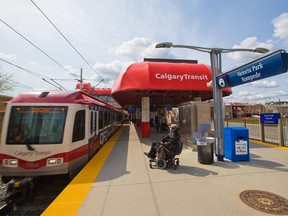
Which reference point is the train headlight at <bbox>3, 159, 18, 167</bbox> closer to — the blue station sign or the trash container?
the trash container

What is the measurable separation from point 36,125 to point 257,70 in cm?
678

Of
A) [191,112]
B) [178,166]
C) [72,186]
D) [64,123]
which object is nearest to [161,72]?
[191,112]

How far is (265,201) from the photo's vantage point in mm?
3596

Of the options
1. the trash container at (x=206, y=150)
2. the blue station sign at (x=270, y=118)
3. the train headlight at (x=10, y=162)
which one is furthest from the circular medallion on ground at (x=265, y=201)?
the blue station sign at (x=270, y=118)

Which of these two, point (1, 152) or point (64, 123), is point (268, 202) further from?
point (1, 152)

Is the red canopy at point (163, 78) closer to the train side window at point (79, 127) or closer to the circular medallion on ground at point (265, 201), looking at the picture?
the train side window at point (79, 127)

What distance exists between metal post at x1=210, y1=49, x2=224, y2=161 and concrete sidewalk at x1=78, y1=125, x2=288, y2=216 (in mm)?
499

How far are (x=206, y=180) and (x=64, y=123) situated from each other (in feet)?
14.3

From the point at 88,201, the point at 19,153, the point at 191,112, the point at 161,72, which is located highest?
the point at 161,72

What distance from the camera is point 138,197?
3840 millimetres

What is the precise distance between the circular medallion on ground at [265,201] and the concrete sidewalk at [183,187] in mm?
157

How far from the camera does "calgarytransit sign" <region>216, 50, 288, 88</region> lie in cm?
461

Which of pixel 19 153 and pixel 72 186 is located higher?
pixel 19 153

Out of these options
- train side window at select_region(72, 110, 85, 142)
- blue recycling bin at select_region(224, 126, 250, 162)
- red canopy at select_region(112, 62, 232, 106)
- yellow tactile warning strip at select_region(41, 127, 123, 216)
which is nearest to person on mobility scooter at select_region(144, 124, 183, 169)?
yellow tactile warning strip at select_region(41, 127, 123, 216)
